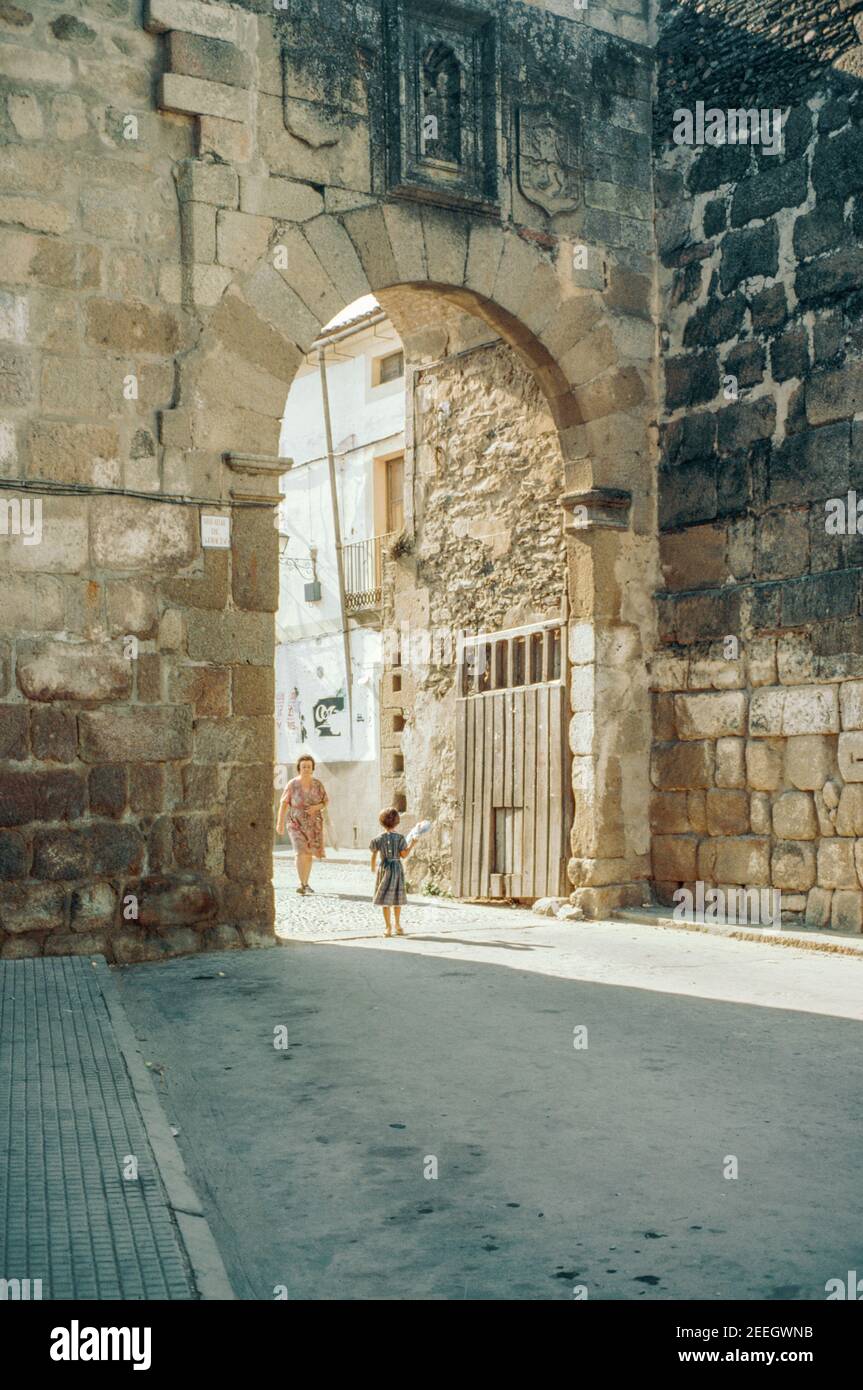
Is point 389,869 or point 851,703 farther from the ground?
point 851,703

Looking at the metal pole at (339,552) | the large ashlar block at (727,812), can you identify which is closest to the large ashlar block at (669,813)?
the large ashlar block at (727,812)

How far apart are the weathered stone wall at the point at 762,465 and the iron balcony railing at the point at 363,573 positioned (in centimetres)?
1092

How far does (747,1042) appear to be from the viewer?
5324mm

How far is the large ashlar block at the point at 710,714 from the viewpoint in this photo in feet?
28.8

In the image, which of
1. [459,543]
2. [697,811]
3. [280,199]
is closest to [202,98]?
[280,199]

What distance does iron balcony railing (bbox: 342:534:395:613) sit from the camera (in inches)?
791

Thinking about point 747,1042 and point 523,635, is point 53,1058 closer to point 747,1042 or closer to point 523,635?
point 747,1042

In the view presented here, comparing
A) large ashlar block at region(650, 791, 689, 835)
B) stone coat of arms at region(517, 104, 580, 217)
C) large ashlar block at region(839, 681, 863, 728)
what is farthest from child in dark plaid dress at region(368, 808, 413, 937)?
stone coat of arms at region(517, 104, 580, 217)

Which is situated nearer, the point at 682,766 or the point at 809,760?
the point at 809,760

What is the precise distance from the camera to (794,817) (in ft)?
27.6

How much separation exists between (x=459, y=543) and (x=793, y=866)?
3837mm

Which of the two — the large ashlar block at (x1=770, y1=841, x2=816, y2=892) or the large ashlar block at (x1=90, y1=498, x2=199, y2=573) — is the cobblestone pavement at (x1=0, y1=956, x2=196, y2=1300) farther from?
the large ashlar block at (x1=770, y1=841, x2=816, y2=892)

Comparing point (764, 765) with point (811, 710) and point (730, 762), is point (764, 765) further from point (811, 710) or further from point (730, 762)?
point (811, 710)
